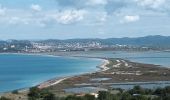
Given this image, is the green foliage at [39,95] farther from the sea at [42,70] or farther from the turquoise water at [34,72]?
the turquoise water at [34,72]

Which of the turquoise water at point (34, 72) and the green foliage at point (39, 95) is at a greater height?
the green foliage at point (39, 95)

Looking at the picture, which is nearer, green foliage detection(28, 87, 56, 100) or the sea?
green foliage detection(28, 87, 56, 100)

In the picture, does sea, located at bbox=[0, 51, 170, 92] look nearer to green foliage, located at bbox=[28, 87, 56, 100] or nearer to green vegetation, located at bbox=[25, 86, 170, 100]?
green vegetation, located at bbox=[25, 86, 170, 100]

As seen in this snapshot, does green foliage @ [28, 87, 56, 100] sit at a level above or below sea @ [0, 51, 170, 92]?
above

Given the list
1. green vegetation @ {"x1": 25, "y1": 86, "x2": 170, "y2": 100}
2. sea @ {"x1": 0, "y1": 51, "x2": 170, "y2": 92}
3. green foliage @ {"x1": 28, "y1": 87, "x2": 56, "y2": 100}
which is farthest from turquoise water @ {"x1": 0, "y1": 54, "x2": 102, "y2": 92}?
green vegetation @ {"x1": 25, "y1": 86, "x2": 170, "y2": 100}

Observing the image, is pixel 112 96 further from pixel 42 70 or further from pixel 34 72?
pixel 42 70

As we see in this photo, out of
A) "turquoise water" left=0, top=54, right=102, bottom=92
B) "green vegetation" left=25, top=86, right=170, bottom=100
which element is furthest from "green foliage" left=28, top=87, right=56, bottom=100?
"turquoise water" left=0, top=54, right=102, bottom=92

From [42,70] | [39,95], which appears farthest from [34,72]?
[39,95]

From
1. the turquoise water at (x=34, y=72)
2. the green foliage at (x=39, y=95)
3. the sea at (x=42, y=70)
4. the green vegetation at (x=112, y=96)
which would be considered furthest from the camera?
the sea at (x=42, y=70)

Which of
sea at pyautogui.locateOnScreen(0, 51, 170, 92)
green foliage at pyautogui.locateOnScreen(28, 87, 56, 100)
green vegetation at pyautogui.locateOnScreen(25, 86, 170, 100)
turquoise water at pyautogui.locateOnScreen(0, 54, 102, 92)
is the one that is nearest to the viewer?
green vegetation at pyautogui.locateOnScreen(25, 86, 170, 100)

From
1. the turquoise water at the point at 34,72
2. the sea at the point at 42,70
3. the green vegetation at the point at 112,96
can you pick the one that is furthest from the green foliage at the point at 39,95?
the turquoise water at the point at 34,72

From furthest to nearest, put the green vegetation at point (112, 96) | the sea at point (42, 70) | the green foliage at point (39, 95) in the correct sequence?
the sea at point (42, 70), the green foliage at point (39, 95), the green vegetation at point (112, 96)

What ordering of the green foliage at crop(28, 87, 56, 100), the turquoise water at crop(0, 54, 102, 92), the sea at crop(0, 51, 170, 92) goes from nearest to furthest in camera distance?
the green foliage at crop(28, 87, 56, 100) < the turquoise water at crop(0, 54, 102, 92) < the sea at crop(0, 51, 170, 92)
